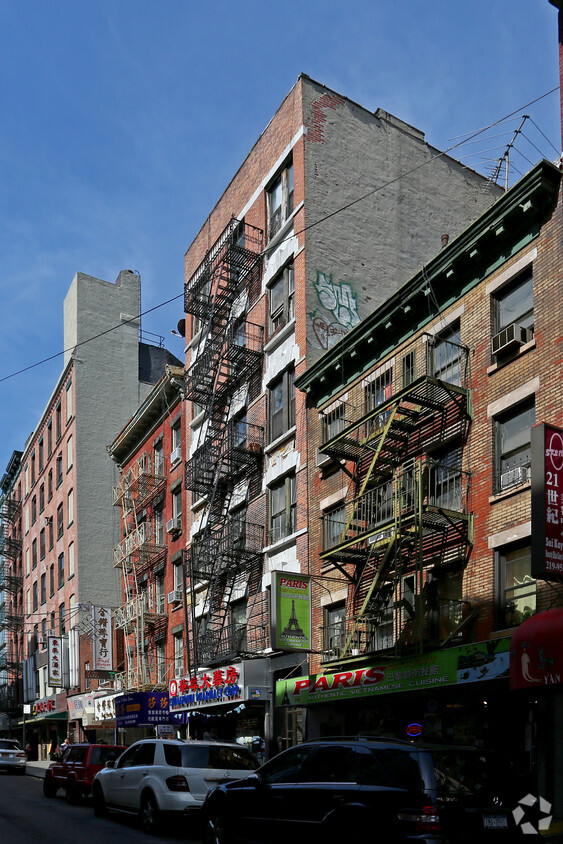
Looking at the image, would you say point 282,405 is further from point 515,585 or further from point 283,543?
point 515,585

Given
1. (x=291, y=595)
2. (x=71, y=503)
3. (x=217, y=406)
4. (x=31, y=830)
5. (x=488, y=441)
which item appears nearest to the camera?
(x=31, y=830)

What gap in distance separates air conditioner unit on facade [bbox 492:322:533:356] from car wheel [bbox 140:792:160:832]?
10.6 metres

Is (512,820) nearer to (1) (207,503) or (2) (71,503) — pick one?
(1) (207,503)

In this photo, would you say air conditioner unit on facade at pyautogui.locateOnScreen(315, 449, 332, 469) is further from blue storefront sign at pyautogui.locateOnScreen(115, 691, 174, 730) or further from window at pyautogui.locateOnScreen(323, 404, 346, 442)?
blue storefront sign at pyautogui.locateOnScreen(115, 691, 174, 730)

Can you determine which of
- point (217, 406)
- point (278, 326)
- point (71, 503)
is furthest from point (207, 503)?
point (71, 503)

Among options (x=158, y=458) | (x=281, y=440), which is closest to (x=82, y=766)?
(x=281, y=440)

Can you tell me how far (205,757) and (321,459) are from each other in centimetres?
1038

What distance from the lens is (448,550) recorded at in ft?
64.1

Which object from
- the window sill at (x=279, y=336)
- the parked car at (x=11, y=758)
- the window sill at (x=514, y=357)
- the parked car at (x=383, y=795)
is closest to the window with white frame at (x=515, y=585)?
the window sill at (x=514, y=357)

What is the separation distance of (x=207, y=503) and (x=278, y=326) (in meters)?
7.15

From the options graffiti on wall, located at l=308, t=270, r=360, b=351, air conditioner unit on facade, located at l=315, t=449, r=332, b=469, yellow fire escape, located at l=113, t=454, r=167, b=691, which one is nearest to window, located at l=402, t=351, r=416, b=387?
air conditioner unit on facade, located at l=315, t=449, r=332, b=469

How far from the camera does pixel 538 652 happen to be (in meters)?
14.8

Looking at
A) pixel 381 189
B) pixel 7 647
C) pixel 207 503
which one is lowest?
pixel 7 647

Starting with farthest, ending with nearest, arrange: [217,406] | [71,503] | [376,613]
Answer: [71,503] → [217,406] → [376,613]
